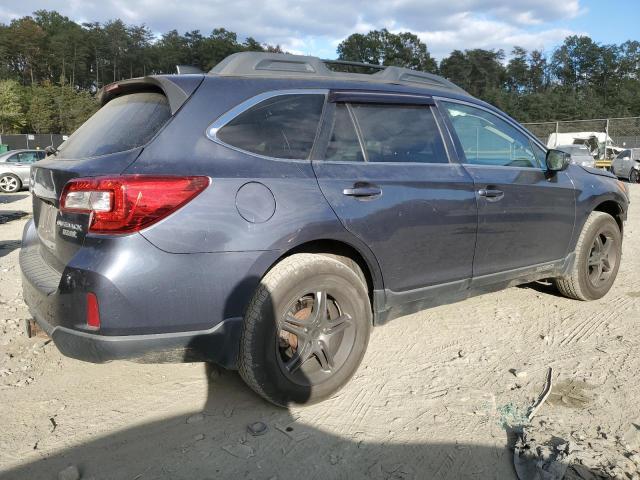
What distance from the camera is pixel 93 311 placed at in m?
2.38

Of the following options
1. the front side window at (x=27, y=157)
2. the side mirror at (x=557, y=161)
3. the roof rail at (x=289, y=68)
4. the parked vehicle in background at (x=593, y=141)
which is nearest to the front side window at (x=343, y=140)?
the roof rail at (x=289, y=68)

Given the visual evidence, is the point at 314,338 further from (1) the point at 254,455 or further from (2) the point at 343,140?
(2) the point at 343,140

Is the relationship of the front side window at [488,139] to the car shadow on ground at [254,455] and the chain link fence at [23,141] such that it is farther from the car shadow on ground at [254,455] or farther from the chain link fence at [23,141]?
the chain link fence at [23,141]

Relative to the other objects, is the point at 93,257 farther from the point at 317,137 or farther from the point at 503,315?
the point at 503,315

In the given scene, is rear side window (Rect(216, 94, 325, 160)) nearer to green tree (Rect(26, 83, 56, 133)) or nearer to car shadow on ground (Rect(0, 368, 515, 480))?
car shadow on ground (Rect(0, 368, 515, 480))

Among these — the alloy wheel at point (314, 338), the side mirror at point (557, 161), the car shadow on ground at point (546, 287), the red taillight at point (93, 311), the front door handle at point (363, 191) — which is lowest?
the car shadow on ground at point (546, 287)

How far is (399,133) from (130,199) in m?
1.81

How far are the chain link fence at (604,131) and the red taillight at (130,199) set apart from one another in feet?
99.3

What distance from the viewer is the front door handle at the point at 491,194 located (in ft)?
12.1

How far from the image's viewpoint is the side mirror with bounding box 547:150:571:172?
417 cm

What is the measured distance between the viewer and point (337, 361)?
305 cm

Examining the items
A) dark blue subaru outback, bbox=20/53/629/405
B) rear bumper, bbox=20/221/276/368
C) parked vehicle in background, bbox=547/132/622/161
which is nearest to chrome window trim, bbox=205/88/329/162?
dark blue subaru outback, bbox=20/53/629/405

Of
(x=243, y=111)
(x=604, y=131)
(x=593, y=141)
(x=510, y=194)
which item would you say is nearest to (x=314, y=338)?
(x=243, y=111)

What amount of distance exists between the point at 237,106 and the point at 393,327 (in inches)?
88.2
